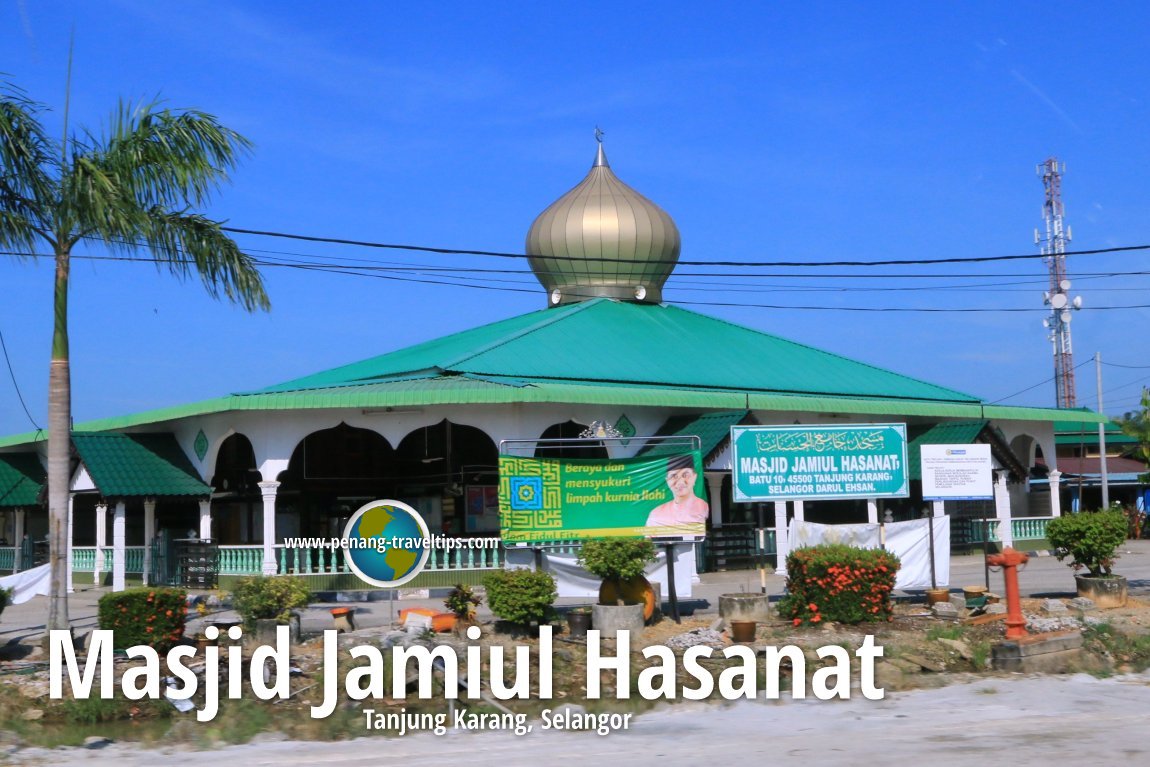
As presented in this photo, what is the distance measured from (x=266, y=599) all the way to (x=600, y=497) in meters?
4.78

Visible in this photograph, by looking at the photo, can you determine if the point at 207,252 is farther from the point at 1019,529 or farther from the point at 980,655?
the point at 1019,529

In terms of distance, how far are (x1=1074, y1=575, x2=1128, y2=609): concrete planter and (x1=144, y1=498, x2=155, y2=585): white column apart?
16.6 metres

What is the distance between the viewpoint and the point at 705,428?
25.6 m

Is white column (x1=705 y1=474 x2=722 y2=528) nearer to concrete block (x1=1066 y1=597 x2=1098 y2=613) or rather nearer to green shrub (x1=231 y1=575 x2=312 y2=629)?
concrete block (x1=1066 y1=597 x2=1098 y2=613)

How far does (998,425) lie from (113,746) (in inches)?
988

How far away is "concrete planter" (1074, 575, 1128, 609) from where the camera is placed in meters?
18.1

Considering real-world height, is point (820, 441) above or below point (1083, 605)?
above

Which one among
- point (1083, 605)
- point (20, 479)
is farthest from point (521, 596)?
point (20, 479)

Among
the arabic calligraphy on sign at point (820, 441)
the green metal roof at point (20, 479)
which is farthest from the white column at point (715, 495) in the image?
the green metal roof at point (20, 479)

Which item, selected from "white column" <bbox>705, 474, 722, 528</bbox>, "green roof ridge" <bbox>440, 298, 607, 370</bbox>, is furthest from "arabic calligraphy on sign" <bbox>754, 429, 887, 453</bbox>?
"green roof ridge" <bbox>440, 298, 607, 370</bbox>

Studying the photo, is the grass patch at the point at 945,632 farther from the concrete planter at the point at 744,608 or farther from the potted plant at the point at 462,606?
the potted plant at the point at 462,606

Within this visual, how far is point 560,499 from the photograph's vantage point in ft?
58.1

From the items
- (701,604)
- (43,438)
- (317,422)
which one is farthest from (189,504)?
(701,604)

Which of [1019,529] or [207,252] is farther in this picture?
[1019,529]
